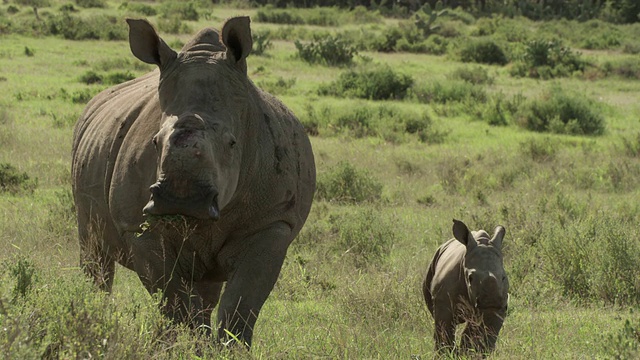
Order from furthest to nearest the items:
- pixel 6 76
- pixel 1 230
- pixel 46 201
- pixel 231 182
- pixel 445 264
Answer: pixel 6 76
pixel 46 201
pixel 1 230
pixel 445 264
pixel 231 182

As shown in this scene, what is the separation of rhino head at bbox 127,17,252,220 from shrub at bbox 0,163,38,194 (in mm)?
6687

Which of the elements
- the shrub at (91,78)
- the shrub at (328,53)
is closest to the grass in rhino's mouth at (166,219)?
the shrub at (91,78)

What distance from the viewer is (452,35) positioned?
3881 cm

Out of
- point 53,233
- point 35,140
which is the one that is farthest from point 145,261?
point 35,140

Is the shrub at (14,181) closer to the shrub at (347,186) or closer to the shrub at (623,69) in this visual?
the shrub at (347,186)

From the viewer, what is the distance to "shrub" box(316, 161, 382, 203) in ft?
41.7

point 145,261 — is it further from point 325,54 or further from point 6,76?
point 325,54

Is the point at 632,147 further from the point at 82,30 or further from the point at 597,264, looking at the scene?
the point at 82,30

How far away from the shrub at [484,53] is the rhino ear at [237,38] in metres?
25.2

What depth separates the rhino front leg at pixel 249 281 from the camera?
557 centimetres

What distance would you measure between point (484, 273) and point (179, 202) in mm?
2088

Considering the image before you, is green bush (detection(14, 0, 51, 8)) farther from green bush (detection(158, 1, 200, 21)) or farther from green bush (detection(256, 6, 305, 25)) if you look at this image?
green bush (detection(256, 6, 305, 25))

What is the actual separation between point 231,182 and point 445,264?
1.91 meters

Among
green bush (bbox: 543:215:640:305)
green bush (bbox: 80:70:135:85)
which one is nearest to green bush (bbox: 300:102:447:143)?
green bush (bbox: 80:70:135:85)
